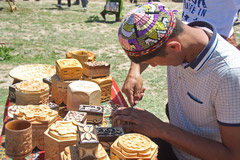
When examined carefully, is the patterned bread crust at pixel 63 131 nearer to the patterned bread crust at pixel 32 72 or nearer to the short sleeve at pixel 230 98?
the short sleeve at pixel 230 98

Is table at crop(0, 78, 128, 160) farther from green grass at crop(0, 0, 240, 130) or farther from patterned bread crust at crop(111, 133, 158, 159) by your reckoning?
green grass at crop(0, 0, 240, 130)

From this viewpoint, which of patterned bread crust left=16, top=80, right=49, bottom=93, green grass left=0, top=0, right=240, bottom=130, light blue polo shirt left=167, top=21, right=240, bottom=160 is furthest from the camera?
green grass left=0, top=0, right=240, bottom=130

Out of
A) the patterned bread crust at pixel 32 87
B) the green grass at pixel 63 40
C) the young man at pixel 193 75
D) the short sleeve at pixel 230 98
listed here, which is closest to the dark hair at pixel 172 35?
the young man at pixel 193 75

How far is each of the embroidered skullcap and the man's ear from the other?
4cm

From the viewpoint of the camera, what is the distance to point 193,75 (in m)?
1.91

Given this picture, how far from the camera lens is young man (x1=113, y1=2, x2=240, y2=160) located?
1.57 meters

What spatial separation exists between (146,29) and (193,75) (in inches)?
22.1

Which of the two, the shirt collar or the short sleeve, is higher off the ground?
the shirt collar

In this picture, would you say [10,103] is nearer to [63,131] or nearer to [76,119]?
[76,119]

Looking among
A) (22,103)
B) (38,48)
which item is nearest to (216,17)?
(22,103)

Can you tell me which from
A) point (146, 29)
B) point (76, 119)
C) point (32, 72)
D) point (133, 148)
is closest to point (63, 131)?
point (76, 119)

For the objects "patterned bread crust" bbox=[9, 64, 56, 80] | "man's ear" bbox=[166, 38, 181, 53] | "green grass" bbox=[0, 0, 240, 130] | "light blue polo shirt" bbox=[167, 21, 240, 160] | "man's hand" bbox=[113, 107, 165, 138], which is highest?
"man's ear" bbox=[166, 38, 181, 53]

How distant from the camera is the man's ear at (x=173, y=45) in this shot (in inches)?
62.9

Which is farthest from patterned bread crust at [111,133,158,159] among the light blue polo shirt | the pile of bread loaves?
the light blue polo shirt
